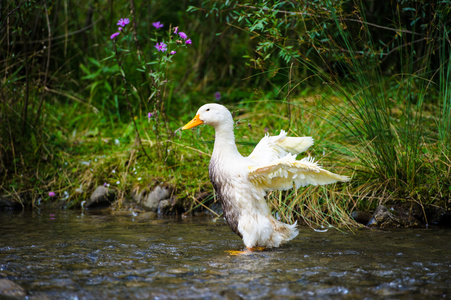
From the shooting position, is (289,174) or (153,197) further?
(153,197)

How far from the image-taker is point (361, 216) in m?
4.28

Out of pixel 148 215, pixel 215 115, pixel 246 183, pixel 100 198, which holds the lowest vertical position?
pixel 148 215

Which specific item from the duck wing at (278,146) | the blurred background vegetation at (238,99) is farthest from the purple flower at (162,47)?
the duck wing at (278,146)

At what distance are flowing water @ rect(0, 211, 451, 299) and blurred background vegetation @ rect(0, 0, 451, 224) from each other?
22.7 inches

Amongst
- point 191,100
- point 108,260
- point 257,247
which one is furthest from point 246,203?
point 191,100

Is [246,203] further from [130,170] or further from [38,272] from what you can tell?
[130,170]

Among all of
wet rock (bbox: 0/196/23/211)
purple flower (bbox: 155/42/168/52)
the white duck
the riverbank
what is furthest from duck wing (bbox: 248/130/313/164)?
wet rock (bbox: 0/196/23/211)

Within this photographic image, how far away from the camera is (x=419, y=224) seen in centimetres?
418

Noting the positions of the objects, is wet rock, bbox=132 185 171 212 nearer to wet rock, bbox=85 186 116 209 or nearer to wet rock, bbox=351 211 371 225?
wet rock, bbox=85 186 116 209

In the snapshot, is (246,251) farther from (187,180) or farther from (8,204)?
(8,204)

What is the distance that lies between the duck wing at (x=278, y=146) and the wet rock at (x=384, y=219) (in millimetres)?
875

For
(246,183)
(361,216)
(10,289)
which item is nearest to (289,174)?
(246,183)

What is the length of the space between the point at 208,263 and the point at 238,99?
438cm

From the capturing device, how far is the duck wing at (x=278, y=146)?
3.86 m
